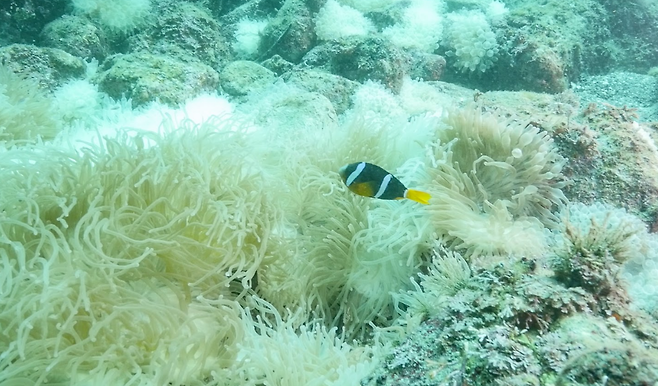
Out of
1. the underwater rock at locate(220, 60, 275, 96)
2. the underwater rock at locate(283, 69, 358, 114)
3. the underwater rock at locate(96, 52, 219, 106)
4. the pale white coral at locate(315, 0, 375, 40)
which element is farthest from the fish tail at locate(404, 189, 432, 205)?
the pale white coral at locate(315, 0, 375, 40)

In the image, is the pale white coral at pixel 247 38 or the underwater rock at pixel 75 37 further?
the pale white coral at pixel 247 38

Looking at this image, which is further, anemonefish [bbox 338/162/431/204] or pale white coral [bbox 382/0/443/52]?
pale white coral [bbox 382/0/443/52]

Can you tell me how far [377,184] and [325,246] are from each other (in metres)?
0.52

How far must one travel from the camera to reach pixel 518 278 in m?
1.44

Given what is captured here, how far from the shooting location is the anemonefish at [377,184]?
192 cm

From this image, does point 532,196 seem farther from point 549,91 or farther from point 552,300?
point 549,91

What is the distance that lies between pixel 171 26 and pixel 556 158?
15.2 feet

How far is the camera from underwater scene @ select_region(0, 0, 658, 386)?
1.36 m

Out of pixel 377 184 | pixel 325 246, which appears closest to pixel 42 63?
pixel 325 246

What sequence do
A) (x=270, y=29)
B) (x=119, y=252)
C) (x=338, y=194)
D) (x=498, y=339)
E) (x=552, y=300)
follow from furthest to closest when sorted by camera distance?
1. (x=270, y=29)
2. (x=338, y=194)
3. (x=119, y=252)
4. (x=552, y=300)
5. (x=498, y=339)

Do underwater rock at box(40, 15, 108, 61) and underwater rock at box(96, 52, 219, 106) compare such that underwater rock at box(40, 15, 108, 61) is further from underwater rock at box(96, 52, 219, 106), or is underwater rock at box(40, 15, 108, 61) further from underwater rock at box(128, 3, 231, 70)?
underwater rock at box(96, 52, 219, 106)

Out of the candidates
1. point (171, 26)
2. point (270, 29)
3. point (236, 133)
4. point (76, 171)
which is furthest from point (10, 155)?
point (270, 29)

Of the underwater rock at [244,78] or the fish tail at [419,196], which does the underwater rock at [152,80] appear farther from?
the fish tail at [419,196]

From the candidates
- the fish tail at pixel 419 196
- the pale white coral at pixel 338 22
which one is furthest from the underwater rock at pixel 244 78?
the fish tail at pixel 419 196
